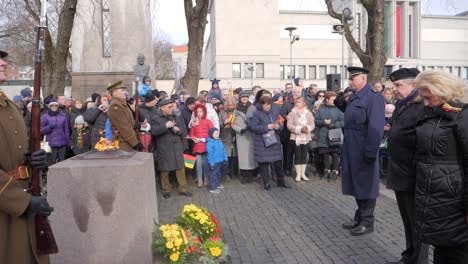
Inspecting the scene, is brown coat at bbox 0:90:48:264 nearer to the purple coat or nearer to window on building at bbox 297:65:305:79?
the purple coat

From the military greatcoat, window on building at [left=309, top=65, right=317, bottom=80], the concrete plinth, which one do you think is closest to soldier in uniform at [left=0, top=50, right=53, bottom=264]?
the concrete plinth

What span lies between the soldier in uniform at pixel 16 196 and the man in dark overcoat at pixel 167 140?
5.13 meters

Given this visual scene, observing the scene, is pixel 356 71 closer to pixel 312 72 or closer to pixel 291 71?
pixel 291 71

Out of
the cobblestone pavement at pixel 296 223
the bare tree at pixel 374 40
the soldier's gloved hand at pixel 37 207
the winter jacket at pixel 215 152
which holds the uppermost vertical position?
the bare tree at pixel 374 40

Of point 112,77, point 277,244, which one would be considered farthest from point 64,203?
point 112,77

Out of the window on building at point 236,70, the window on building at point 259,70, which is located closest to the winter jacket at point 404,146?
the window on building at point 236,70

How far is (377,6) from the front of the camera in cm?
1320

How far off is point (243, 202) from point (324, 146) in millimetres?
2690

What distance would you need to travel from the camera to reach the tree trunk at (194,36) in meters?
13.3

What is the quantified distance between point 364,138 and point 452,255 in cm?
256

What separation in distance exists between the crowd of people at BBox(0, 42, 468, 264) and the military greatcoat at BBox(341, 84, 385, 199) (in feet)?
0.04

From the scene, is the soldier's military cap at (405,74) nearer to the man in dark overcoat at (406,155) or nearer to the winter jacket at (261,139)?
the man in dark overcoat at (406,155)

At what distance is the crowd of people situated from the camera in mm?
Answer: 3521

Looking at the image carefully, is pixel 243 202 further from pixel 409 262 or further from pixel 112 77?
pixel 112 77
